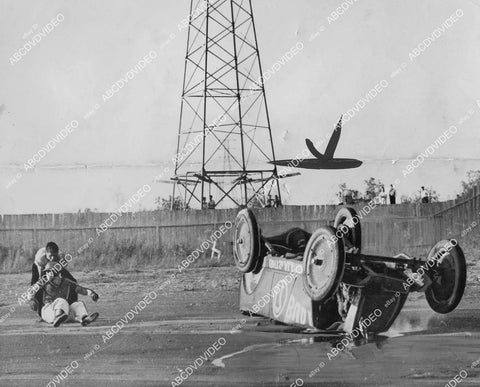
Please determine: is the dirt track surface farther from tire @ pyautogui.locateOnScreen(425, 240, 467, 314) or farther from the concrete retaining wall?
the concrete retaining wall

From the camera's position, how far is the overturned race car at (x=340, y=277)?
7.68 meters

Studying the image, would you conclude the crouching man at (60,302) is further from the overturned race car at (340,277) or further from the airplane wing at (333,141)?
the airplane wing at (333,141)

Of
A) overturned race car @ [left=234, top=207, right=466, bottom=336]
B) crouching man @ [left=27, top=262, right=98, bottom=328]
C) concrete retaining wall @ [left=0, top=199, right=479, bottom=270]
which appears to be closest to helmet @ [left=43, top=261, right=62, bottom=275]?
crouching man @ [left=27, top=262, right=98, bottom=328]

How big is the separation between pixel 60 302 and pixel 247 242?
10.1 feet

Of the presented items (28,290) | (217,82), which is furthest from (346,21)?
(28,290)

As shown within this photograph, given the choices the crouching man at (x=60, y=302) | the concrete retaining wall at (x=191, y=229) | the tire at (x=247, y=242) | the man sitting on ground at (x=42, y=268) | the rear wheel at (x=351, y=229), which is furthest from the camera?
the concrete retaining wall at (x=191, y=229)

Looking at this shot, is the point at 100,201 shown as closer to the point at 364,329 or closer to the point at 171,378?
the point at 171,378

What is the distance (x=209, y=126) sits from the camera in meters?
11.8

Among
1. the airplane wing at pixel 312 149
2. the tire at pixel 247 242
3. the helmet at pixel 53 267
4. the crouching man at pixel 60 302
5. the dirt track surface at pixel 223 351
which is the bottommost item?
the dirt track surface at pixel 223 351

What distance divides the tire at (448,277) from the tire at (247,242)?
2.44 meters

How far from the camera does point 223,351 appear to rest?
844 centimetres

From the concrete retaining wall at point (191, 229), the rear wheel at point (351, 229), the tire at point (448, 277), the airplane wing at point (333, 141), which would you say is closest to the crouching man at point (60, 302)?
the concrete retaining wall at point (191, 229)

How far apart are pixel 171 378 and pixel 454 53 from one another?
24.6 ft

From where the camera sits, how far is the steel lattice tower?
37.7 ft
